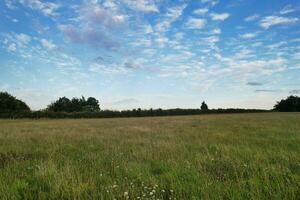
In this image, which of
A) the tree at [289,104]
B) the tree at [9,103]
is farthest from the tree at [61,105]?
the tree at [289,104]

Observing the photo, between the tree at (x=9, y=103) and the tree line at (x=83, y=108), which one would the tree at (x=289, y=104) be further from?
the tree at (x=9, y=103)

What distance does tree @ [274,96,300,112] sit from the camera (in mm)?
101938

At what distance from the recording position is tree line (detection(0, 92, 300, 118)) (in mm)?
72694

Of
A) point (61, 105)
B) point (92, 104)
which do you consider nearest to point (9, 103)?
point (61, 105)

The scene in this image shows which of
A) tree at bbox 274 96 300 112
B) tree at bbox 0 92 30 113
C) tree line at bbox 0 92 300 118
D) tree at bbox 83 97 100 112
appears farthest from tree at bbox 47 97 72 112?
tree at bbox 274 96 300 112

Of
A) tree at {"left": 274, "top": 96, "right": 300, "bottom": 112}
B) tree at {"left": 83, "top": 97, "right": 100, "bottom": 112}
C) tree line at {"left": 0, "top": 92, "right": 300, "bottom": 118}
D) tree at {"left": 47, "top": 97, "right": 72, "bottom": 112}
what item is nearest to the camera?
tree line at {"left": 0, "top": 92, "right": 300, "bottom": 118}

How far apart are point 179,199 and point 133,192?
2.52ft

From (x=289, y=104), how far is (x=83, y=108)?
332 feet

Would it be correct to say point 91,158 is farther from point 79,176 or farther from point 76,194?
point 76,194

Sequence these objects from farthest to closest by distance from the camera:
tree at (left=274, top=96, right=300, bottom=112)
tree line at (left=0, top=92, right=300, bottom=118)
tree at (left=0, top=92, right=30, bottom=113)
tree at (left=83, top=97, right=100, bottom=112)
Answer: tree at (left=83, top=97, right=100, bottom=112) < tree at (left=274, top=96, right=300, bottom=112) < tree at (left=0, top=92, right=30, bottom=113) < tree line at (left=0, top=92, right=300, bottom=118)

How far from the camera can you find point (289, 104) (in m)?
106

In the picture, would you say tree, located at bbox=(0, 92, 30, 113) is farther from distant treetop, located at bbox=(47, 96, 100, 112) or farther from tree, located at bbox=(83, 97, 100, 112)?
tree, located at bbox=(83, 97, 100, 112)

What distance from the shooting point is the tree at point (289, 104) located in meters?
102

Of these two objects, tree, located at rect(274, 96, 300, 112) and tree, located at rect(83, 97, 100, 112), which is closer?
tree, located at rect(274, 96, 300, 112)
